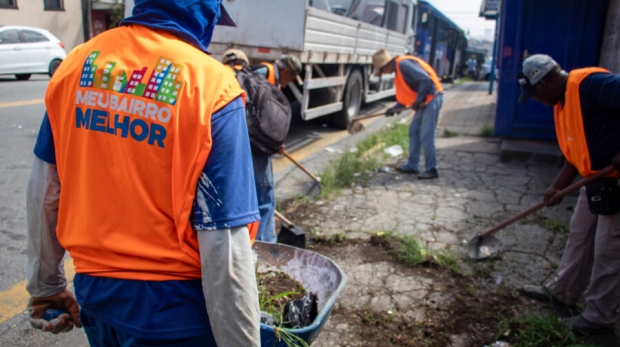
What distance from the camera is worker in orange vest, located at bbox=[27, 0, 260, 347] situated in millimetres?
1125

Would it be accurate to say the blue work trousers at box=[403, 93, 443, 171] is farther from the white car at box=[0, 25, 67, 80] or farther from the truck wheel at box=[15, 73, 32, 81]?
the truck wheel at box=[15, 73, 32, 81]

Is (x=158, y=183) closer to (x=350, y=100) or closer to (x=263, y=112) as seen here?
(x=263, y=112)

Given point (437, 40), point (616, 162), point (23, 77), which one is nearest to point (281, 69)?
point (616, 162)

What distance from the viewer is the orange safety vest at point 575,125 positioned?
2707 millimetres

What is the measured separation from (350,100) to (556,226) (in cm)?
568

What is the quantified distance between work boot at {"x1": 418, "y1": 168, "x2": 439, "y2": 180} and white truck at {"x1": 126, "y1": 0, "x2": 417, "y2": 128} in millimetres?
2047

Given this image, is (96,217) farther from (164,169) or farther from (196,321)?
(196,321)

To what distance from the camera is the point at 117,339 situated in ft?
4.22

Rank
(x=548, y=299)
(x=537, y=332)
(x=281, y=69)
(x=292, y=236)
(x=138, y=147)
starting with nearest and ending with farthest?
(x=138, y=147) → (x=537, y=332) → (x=548, y=299) → (x=292, y=236) → (x=281, y=69)

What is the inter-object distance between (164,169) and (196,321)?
0.40 meters

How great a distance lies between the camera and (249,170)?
3.95 feet

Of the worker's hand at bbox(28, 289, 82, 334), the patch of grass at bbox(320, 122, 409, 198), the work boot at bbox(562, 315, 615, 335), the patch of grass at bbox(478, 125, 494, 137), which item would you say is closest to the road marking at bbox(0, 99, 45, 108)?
the patch of grass at bbox(320, 122, 409, 198)

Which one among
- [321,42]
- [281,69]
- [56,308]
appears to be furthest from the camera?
[321,42]

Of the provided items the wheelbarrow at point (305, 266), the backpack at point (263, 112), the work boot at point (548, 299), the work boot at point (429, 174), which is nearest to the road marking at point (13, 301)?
the wheelbarrow at point (305, 266)
